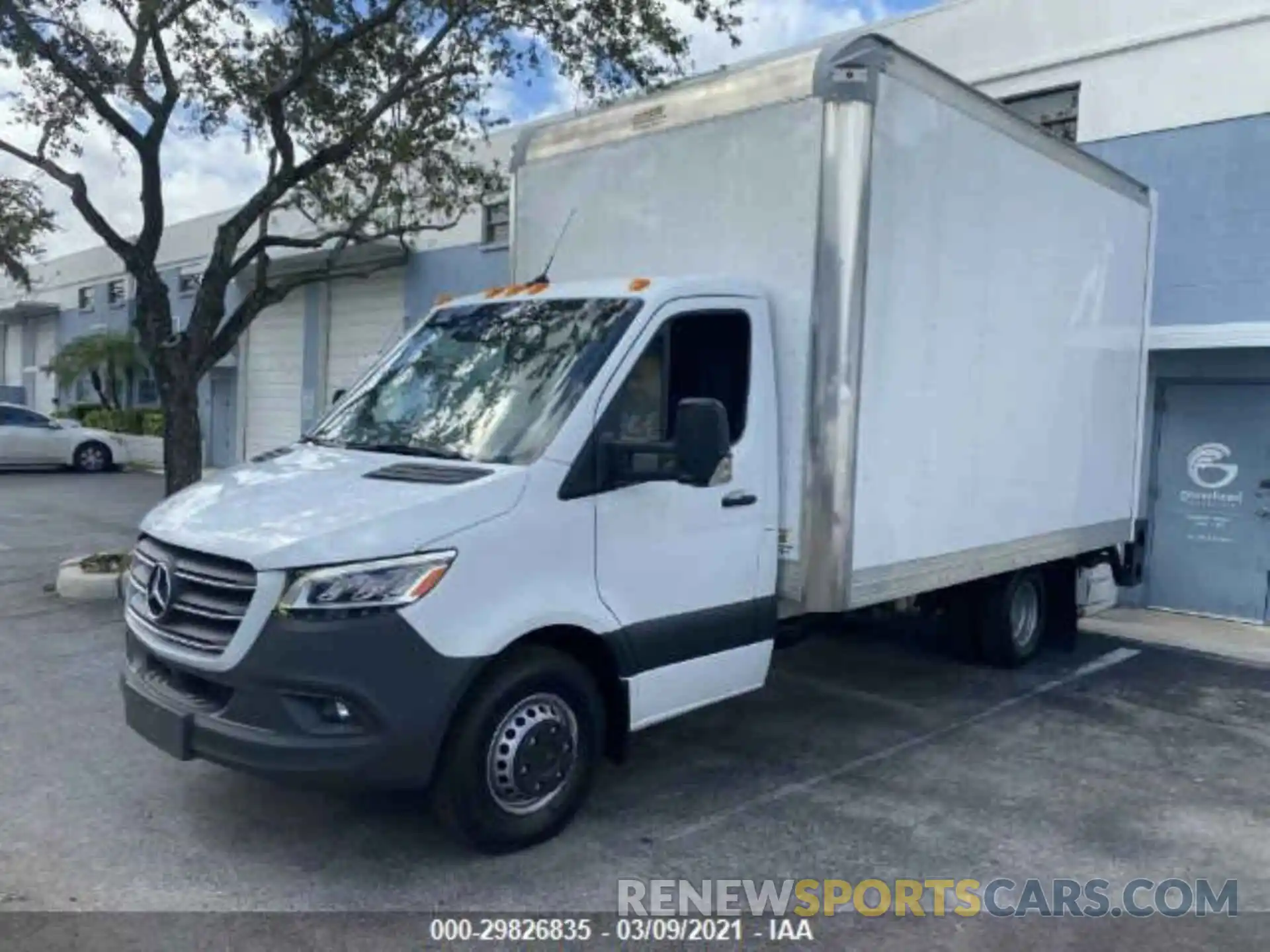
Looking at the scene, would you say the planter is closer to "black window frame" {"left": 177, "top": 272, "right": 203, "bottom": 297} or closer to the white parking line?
the white parking line

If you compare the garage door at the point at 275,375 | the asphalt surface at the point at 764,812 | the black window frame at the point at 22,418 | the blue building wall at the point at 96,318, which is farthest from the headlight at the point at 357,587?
the blue building wall at the point at 96,318

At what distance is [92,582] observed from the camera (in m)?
8.95

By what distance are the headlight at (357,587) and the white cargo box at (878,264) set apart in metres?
1.95

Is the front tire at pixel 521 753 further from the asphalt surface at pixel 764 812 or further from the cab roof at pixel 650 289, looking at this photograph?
the cab roof at pixel 650 289

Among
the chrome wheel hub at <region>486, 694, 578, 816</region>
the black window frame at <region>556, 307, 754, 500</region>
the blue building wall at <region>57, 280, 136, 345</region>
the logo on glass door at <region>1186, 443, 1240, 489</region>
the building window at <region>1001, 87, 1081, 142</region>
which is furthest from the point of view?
the blue building wall at <region>57, 280, 136, 345</region>

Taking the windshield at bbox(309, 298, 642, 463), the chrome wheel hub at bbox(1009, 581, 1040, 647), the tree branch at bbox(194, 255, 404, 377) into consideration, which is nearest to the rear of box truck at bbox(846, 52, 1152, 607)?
the chrome wheel hub at bbox(1009, 581, 1040, 647)

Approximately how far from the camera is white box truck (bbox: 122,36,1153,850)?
3672mm

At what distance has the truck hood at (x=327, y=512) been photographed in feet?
11.8

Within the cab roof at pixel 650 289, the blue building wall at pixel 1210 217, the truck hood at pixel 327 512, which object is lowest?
the truck hood at pixel 327 512

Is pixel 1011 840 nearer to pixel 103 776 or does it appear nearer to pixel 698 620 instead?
pixel 698 620

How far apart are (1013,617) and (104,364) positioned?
26.4 meters

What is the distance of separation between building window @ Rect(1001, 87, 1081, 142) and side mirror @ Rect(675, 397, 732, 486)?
7.86m

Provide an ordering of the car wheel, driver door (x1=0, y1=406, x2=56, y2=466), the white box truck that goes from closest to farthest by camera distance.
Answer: the white box truck → driver door (x1=0, y1=406, x2=56, y2=466) → the car wheel

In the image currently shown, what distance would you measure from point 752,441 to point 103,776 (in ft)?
11.4
